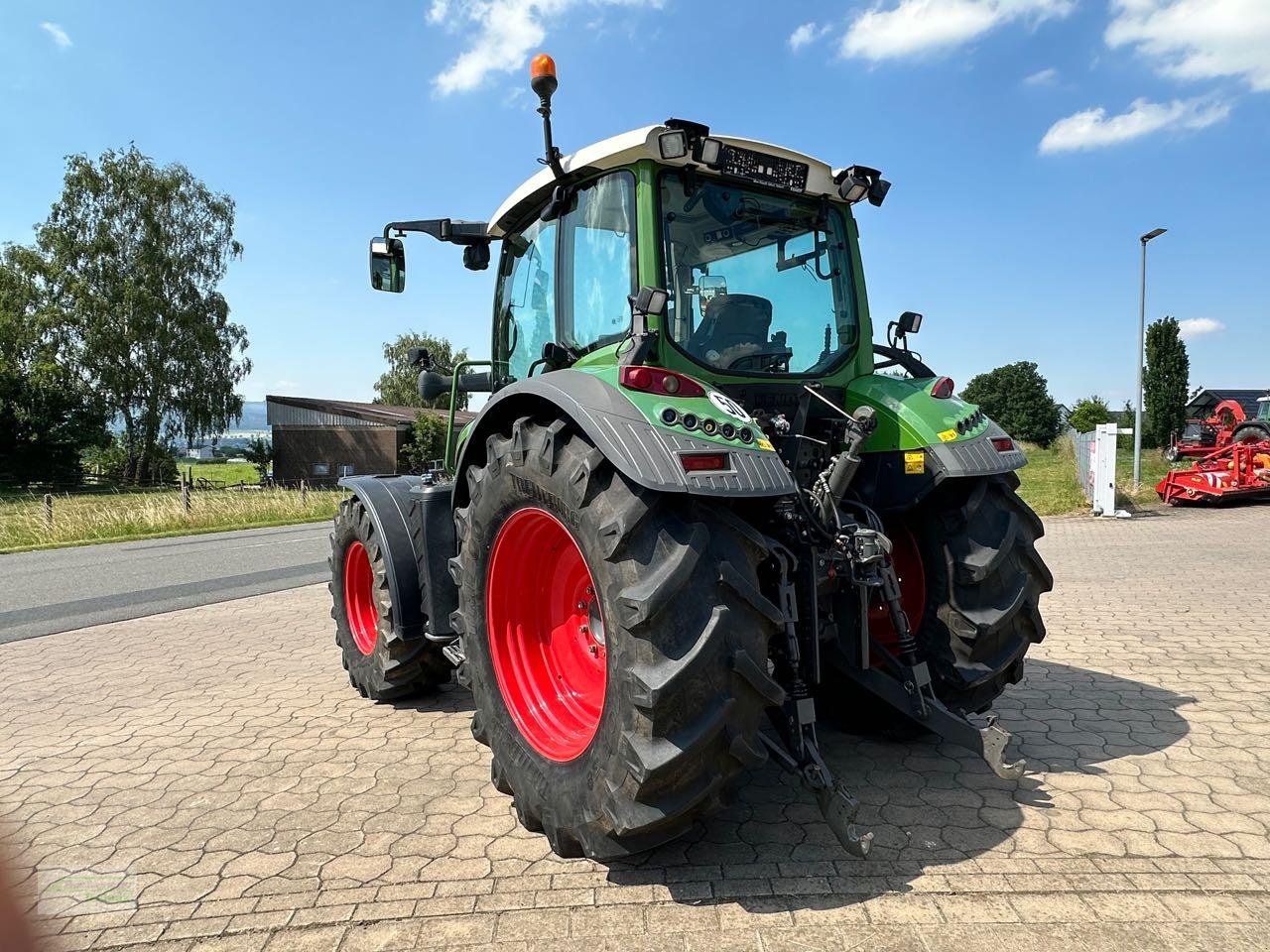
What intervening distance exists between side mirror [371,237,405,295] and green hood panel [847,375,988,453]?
2.39 meters

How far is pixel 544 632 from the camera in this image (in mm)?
3129

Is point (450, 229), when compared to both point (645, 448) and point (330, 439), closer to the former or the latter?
point (645, 448)

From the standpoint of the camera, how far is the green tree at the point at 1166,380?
36.8 metres

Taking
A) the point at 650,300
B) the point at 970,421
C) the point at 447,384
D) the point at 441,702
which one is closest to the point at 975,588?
the point at 970,421

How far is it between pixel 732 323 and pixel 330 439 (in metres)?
37.8

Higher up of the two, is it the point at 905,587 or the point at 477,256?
the point at 477,256

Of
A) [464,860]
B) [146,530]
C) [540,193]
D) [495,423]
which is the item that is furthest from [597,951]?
[146,530]

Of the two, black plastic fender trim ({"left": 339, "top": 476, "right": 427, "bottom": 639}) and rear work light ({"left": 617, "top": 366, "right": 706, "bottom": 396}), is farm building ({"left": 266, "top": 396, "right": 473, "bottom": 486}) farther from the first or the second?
rear work light ({"left": 617, "top": 366, "right": 706, "bottom": 396})

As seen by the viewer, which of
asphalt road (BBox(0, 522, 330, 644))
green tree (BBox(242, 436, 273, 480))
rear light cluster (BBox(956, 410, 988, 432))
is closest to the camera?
rear light cluster (BBox(956, 410, 988, 432))

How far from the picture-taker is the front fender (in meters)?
2.33

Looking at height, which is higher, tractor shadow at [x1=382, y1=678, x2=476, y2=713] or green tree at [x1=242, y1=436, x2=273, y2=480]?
green tree at [x1=242, y1=436, x2=273, y2=480]

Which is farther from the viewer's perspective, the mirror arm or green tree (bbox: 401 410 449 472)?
green tree (bbox: 401 410 449 472)

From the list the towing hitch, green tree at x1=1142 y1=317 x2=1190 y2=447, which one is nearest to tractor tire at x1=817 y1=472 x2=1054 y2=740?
the towing hitch

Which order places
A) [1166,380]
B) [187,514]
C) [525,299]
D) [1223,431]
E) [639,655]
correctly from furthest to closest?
1. [1166,380]
2. [1223,431]
3. [187,514]
4. [525,299]
5. [639,655]
